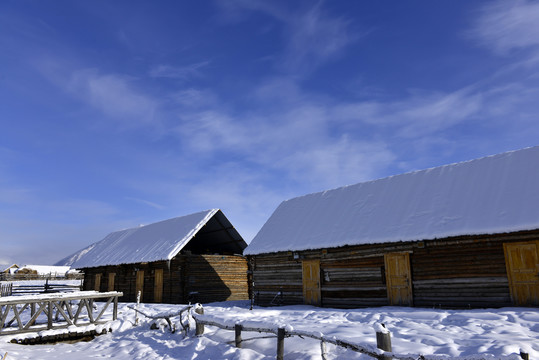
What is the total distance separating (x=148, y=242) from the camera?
26906 mm

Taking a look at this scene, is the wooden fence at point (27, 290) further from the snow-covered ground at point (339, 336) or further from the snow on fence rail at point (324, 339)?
the snow on fence rail at point (324, 339)

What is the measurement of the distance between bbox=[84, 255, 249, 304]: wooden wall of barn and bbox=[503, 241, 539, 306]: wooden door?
16263 millimetres

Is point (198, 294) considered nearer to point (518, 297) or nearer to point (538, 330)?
point (518, 297)

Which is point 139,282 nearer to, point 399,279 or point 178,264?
point 178,264

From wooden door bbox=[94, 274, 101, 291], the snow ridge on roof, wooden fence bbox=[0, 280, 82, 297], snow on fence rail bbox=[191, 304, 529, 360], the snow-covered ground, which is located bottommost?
the snow-covered ground

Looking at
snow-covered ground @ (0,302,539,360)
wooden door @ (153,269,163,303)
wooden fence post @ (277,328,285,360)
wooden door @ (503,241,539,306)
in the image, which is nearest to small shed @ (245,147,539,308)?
wooden door @ (503,241,539,306)

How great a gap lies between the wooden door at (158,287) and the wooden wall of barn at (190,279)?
102 millimetres

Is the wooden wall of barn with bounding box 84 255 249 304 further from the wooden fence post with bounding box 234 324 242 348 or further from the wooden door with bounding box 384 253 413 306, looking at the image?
the wooden fence post with bounding box 234 324 242 348

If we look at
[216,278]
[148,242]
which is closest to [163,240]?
[148,242]

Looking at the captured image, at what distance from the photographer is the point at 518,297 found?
1287cm

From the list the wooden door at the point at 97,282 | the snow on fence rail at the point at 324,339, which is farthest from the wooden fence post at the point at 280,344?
the wooden door at the point at 97,282

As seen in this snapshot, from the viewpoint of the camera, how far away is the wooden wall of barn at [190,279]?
912 inches

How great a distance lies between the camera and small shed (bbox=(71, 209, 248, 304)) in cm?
2328

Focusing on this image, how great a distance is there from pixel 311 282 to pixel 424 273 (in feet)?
16.8
